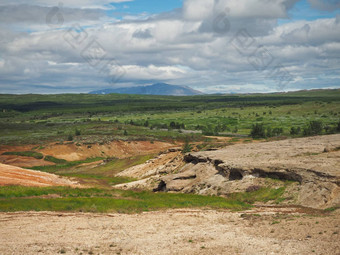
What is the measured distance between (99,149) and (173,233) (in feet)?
234

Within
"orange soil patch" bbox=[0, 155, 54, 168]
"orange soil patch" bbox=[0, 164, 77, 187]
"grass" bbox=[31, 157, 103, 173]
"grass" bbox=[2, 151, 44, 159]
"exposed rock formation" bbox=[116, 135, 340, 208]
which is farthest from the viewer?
"grass" bbox=[2, 151, 44, 159]

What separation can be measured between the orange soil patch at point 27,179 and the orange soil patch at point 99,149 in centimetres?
3637

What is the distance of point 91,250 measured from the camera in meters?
19.9

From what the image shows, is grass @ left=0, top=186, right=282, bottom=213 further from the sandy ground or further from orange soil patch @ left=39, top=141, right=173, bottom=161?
orange soil patch @ left=39, top=141, right=173, bottom=161

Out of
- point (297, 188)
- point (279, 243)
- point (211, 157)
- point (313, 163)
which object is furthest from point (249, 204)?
point (211, 157)

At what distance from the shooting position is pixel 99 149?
3620 inches

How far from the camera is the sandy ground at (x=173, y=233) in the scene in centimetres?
1958

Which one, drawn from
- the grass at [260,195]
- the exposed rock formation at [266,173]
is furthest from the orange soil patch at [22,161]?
the grass at [260,195]

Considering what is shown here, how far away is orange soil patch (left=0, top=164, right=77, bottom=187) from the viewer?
4041 centimetres

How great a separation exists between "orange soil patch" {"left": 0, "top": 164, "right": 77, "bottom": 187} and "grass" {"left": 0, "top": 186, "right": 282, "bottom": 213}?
3.35m

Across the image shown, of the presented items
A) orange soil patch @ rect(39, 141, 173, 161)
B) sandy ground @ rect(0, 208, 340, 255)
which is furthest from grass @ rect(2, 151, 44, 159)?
sandy ground @ rect(0, 208, 340, 255)

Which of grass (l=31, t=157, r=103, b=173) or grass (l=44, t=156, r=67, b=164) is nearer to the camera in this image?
grass (l=31, t=157, r=103, b=173)

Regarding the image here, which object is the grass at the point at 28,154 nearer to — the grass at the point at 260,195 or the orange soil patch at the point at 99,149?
the orange soil patch at the point at 99,149

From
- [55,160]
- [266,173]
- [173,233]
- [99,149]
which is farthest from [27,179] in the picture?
[99,149]
